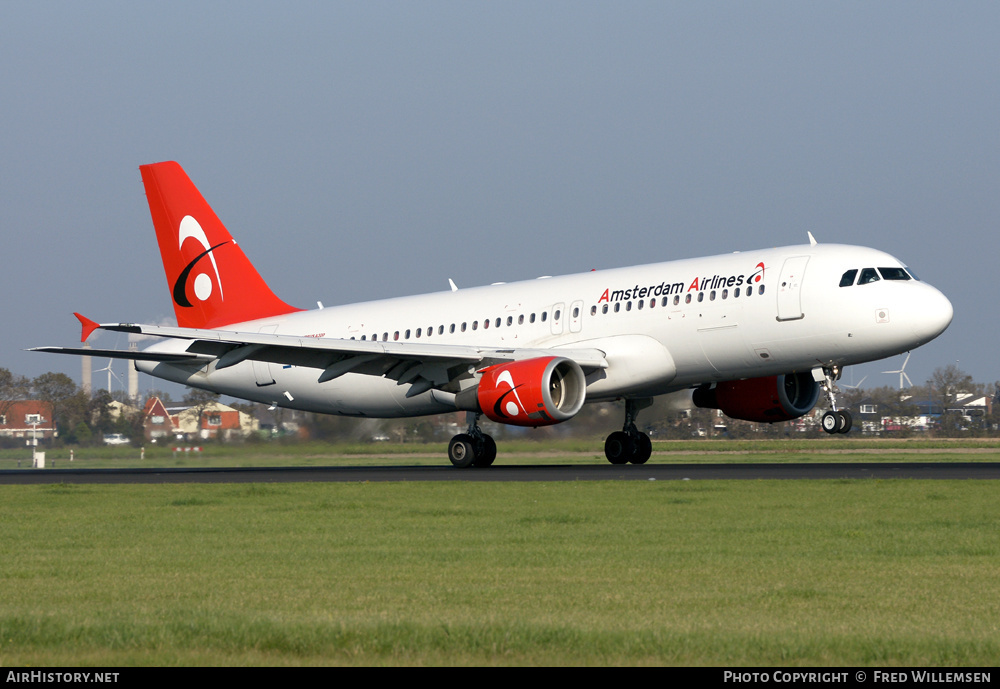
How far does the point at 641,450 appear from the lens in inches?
1286

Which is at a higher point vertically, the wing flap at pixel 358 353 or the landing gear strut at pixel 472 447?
the wing flap at pixel 358 353

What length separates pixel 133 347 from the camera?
3400 centimetres

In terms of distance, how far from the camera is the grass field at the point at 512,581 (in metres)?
7.35

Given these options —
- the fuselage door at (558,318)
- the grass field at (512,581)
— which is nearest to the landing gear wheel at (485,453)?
the fuselage door at (558,318)

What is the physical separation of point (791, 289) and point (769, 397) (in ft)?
16.9

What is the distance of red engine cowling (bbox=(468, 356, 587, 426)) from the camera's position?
26734mm

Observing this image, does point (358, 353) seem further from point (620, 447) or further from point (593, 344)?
point (620, 447)

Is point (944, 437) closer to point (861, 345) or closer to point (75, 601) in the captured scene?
point (861, 345)

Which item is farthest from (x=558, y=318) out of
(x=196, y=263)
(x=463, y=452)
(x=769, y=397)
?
(x=196, y=263)

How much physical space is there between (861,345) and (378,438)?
52.9ft

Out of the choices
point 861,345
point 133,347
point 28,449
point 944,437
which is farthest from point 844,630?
point 944,437

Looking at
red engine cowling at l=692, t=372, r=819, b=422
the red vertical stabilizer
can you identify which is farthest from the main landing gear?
the red vertical stabilizer

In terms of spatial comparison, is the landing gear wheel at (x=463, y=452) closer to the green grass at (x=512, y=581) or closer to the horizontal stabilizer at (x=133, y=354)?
the horizontal stabilizer at (x=133, y=354)

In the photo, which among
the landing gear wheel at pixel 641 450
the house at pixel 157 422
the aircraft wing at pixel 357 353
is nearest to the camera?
the aircraft wing at pixel 357 353
